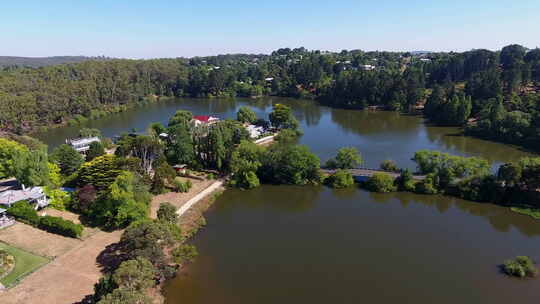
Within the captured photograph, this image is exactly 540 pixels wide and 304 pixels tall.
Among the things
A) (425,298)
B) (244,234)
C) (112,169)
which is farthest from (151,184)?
(425,298)

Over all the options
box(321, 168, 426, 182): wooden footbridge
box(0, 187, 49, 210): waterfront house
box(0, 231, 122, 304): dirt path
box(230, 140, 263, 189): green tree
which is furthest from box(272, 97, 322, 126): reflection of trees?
box(0, 231, 122, 304): dirt path

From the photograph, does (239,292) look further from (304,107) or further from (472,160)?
(304,107)

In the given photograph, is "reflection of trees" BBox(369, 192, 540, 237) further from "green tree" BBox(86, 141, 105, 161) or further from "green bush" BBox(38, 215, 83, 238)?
"green tree" BBox(86, 141, 105, 161)

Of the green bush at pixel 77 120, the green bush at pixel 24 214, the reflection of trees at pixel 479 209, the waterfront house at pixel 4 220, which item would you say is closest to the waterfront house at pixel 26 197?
the green bush at pixel 24 214

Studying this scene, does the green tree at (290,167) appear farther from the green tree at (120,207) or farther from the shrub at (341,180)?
Answer: the green tree at (120,207)

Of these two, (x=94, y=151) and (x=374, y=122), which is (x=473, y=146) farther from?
(x=94, y=151)

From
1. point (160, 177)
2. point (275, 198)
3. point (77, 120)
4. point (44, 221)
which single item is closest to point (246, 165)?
point (275, 198)
